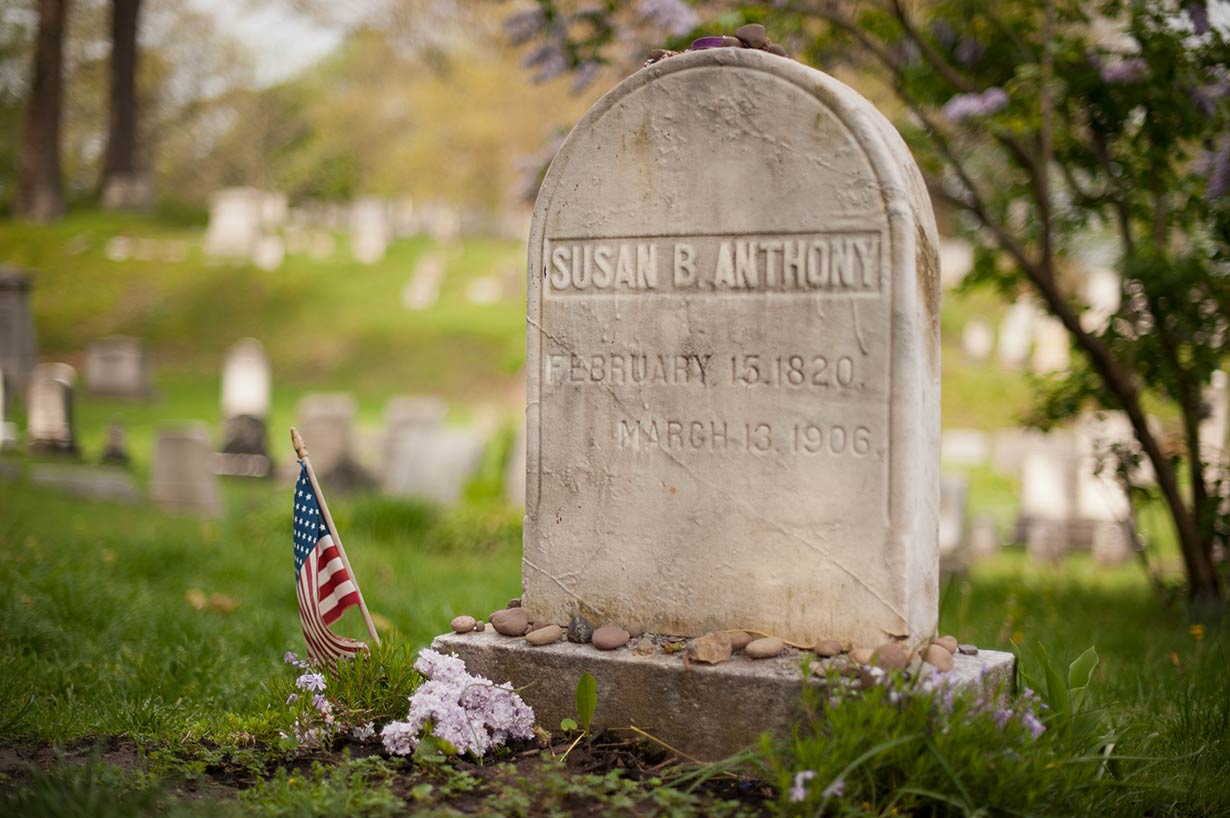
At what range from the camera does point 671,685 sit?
139 inches

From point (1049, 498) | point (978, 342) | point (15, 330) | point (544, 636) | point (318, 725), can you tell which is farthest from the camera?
point (978, 342)

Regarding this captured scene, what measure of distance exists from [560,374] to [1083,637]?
3598 millimetres

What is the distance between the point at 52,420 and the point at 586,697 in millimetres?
11156

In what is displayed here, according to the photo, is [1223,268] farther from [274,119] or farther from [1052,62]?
[274,119]

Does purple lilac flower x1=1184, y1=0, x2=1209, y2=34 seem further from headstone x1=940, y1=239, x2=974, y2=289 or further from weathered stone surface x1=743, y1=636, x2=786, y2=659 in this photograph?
headstone x1=940, y1=239, x2=974, y2=289

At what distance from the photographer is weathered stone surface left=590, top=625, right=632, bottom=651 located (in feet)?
12.3

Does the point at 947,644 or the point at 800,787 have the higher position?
the point at 947,644

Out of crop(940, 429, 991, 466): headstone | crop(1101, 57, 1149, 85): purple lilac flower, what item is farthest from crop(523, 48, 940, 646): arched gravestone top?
crop(940, 429, 991, 466): headstone

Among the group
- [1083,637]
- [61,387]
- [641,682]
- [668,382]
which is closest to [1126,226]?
[1083,637]

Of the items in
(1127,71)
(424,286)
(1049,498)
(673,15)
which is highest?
(424,286)

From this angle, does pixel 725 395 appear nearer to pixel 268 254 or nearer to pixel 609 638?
pixel 609 638

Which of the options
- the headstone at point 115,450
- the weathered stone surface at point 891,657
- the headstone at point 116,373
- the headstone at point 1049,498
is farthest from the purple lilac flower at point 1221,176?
the headstone at point 116,373

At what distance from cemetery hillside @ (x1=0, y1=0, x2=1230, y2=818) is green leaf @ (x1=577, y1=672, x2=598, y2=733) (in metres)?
0.02

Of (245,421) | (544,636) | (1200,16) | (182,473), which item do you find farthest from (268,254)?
(544,636)
